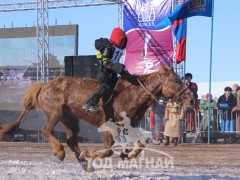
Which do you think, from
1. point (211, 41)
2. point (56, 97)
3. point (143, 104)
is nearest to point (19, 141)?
point (211, 41)

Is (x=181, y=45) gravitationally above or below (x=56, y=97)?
above

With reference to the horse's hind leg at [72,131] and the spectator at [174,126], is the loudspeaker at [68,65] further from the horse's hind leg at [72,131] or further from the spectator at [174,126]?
the horse's hind leg at [72,131]

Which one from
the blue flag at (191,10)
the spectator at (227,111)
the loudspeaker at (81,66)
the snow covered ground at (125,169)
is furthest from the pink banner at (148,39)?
the snow covered ground at (125,169)

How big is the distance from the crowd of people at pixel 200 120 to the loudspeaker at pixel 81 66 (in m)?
2.75

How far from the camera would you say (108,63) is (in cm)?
1033

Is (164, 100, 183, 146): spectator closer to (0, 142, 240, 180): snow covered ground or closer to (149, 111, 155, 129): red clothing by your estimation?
(149, 111, 155, 129): red clothing

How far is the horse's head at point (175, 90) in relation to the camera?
1021 cm

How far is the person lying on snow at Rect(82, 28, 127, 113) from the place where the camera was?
1035 cm

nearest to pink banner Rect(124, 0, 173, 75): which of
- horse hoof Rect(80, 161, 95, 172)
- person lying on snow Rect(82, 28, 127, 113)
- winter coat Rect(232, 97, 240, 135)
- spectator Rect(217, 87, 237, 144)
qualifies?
spectator Rect(217, 87, 237, 144)

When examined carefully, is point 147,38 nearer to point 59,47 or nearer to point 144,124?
point 144,124

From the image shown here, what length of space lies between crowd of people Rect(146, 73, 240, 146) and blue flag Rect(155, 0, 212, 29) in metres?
2.86

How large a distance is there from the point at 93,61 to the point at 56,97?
10.9 m

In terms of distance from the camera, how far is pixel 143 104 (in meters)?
10.3

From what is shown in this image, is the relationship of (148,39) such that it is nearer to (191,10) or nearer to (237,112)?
A: (191,10)
